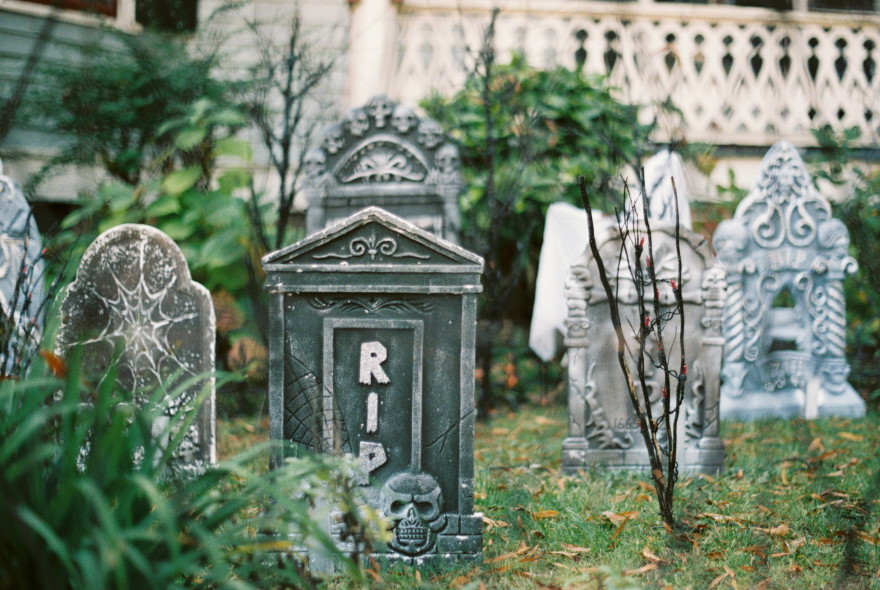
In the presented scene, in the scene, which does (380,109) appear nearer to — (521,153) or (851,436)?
(521,153)

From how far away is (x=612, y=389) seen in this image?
455 cm

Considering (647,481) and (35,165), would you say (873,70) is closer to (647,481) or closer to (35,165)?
(647,481)

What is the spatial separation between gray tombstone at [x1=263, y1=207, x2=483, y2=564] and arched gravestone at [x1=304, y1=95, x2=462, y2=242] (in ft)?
8.91

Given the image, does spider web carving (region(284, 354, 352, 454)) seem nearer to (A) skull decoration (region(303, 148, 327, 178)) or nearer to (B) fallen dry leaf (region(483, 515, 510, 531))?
(B) fallen dry leaf (region(483, 515, 510, 531))

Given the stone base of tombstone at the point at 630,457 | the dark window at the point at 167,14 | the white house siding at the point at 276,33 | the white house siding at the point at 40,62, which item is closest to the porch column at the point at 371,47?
the white house siding at the point at 276,33

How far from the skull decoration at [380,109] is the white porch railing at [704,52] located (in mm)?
2545

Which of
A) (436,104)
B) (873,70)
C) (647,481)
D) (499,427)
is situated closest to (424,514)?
(647,481)

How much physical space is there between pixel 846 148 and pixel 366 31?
473 cm

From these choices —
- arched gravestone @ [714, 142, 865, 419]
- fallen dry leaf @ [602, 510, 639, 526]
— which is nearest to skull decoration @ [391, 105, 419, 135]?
arched gravestone @ [714, 142, 865, 419]

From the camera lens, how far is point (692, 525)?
3396mm

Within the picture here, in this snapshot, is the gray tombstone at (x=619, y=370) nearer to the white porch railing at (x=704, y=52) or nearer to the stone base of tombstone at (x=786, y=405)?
the stone base of tombstone at (x=786, y=405)

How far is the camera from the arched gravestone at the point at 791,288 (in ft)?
18.5

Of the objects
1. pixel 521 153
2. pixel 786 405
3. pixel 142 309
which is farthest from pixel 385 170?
pixel 786 405

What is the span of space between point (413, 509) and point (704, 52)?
23.6 ft
